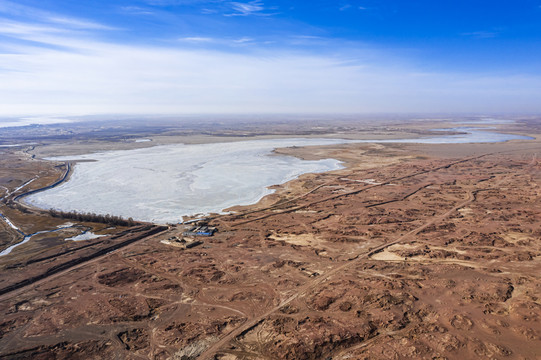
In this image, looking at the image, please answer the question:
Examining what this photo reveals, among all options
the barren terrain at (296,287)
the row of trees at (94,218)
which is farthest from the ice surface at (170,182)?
the barren terrain at (296,287)

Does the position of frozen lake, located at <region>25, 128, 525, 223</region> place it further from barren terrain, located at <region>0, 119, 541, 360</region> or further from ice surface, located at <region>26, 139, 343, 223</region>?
barren terrain, located at <region>0, 119, 541, 360</region>

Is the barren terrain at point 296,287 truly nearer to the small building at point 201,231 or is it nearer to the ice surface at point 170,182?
the small building at point 201,231

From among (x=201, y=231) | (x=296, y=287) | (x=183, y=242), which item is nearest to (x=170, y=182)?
(x=201, y=231)

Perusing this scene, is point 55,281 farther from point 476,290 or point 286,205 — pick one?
point 476,290

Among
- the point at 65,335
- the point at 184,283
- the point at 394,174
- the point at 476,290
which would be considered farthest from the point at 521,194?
the point at 65,335

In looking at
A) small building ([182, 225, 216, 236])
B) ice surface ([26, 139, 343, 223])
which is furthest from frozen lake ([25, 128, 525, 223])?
small building ([182, 225, 216, 236])
